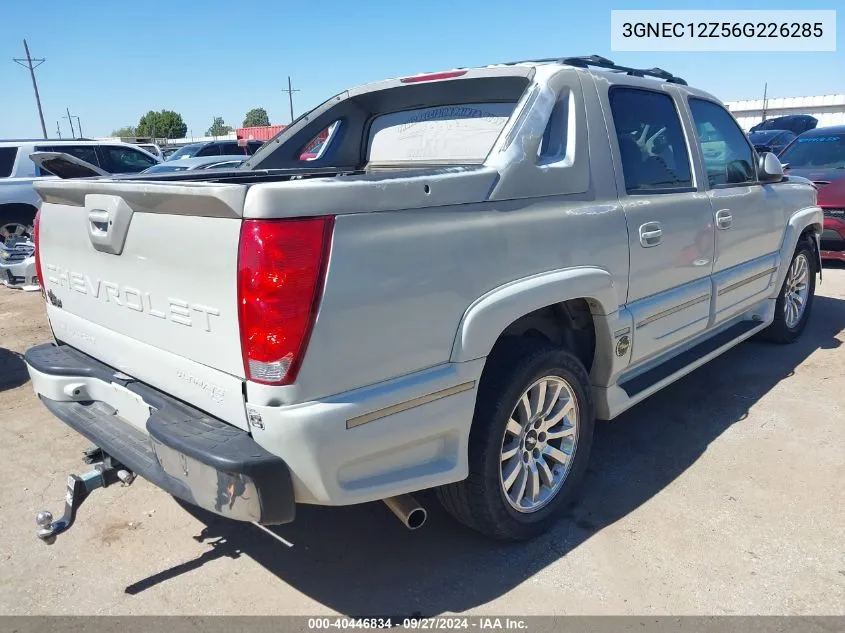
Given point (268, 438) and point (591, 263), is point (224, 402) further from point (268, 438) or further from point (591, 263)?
point (591, 263)

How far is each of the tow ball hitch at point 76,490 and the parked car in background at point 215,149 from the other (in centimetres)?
1427

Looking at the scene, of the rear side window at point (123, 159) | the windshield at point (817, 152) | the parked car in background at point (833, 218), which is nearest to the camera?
the parked car in background at point (833, 218)

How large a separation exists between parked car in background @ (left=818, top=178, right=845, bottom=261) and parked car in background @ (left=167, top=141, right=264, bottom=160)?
12071 mm

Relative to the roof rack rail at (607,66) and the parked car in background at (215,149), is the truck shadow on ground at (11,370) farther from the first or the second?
the parked car in background at (215,149)

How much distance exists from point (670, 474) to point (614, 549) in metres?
0.82

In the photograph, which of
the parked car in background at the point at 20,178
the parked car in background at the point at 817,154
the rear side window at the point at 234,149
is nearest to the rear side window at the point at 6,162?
the parked car in background at the point at 20,178

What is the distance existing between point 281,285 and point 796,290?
5.13m

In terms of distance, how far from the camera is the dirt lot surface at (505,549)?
8.46ft

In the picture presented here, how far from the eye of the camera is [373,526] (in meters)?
3.10

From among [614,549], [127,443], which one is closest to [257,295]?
[127,443]

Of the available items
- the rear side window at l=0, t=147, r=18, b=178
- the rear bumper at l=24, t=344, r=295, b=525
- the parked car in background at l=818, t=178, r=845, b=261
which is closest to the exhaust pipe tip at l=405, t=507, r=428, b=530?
the rear bumper at l=24, t=344, r=295, b=525

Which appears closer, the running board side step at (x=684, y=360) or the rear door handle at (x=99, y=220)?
the rear door handle at (x=99, y=220)

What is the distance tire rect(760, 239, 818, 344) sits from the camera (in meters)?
5.36

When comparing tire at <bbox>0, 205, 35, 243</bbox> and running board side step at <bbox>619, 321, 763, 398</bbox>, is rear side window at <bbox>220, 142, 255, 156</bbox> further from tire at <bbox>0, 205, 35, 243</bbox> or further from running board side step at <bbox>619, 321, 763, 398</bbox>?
running board side step at <bbox>619, 321, 763, 398</bbox>
